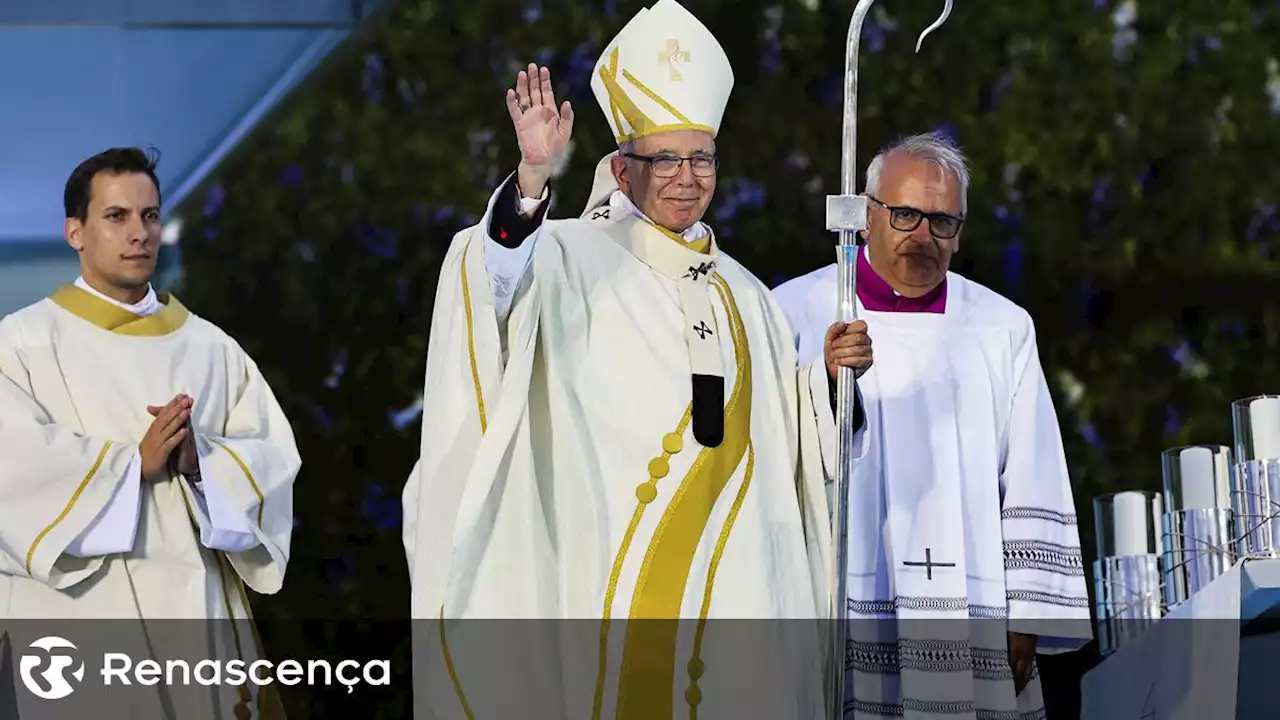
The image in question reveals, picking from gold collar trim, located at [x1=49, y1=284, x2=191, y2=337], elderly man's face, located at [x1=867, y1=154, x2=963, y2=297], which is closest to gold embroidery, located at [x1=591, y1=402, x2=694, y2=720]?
elderly man's face, located at [x1=867, y1=154, x2=963, y2=297]

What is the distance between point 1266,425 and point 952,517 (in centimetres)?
125

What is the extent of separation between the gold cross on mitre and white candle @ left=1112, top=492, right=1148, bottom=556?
2.25 meters

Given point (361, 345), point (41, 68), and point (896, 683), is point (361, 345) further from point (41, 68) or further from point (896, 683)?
point (896, 683)

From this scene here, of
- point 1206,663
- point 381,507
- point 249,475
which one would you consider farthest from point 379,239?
point 1206,663

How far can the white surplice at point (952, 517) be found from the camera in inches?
275

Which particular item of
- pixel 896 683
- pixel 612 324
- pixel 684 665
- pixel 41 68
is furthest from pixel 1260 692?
pixel 41 68

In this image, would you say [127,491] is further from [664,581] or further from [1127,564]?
[1127,564]

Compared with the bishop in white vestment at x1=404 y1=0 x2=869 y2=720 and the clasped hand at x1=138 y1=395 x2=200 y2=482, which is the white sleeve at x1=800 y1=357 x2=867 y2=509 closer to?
the bishop in white vestment at x1=404 y1=0 x2=869 y2=720

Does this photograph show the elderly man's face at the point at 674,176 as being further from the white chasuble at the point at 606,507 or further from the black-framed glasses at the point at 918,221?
the black-framed glasses at the point at 918,221

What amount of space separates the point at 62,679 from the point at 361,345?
1.72m

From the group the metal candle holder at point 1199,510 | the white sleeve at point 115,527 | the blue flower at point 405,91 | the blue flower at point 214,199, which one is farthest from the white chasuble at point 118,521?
the metal candle holder at point 1199,510

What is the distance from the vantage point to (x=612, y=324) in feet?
20.9

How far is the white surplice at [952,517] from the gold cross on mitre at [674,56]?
958 millimetres

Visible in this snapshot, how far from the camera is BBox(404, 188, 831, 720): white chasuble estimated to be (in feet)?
19.9
